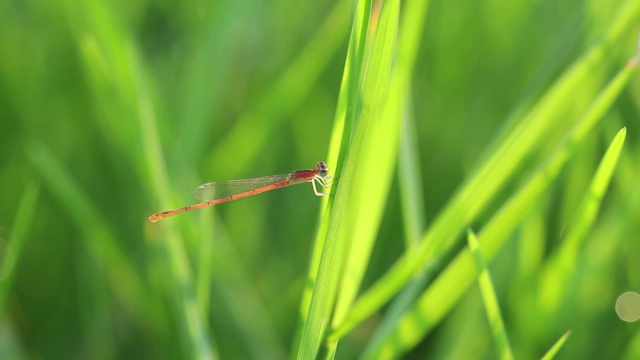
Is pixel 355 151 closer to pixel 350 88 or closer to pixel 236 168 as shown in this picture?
pixel 350 88

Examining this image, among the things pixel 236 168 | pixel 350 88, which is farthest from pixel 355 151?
pixel 236 168

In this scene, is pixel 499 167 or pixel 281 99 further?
pixel 281 99

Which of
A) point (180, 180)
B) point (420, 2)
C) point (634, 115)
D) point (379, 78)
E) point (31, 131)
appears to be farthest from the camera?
point (31, 131)

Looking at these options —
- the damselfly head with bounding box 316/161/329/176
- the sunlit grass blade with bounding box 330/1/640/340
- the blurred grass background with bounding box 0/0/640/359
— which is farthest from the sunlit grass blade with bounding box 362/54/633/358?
the damselfly head with bounding box 316/161/329/176

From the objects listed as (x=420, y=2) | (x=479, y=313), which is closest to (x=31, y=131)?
(x=420, y=2)

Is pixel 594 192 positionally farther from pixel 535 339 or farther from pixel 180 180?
pixel 180 180

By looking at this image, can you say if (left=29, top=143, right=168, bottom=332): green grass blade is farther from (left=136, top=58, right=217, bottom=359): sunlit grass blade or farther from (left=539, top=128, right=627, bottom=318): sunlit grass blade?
(left=539, top=128, right=627, bottom=318): sunlit grass blade
